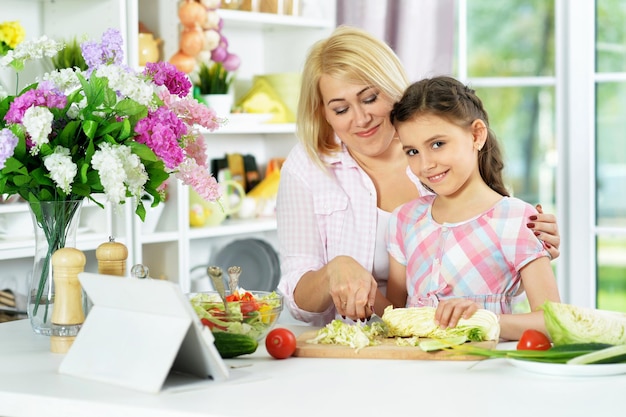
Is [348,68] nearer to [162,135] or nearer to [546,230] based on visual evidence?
[546,230]

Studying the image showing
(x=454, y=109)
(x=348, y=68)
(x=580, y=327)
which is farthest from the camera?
(x=348, y=68)

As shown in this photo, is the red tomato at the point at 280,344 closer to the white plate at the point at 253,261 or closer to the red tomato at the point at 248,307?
the red tomato at the point at 248,307

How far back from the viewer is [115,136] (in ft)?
5.59

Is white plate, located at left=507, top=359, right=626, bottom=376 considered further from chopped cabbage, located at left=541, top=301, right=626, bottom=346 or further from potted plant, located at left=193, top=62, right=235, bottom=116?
potted plant, located at left=193, top=62, right=235, bottom=116

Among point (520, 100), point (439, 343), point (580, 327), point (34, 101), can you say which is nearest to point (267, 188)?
point (520, 100)

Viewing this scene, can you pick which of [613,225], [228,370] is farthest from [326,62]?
[613,225]

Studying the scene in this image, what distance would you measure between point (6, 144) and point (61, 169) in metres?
0.10

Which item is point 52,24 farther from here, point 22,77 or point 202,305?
point 202,305

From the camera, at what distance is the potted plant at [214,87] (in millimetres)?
3600

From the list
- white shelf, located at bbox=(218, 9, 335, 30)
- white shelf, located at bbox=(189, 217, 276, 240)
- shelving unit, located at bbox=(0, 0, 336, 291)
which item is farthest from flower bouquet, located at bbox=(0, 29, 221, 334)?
white shelf, located at bbox=(218, 9, 335, 30)

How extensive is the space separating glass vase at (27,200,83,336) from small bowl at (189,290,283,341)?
0.27 meters

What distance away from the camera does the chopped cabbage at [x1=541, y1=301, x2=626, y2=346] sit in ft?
5.02

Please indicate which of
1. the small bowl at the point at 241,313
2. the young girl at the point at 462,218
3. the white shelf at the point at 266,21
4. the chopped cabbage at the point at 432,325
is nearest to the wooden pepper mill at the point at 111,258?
the small bowl at the point at 241,313

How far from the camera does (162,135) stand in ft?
5.58
